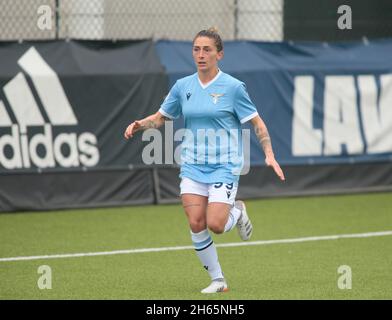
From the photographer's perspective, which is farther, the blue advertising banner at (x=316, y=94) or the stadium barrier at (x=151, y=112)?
the blue advertising banner at (x=316, y=94)

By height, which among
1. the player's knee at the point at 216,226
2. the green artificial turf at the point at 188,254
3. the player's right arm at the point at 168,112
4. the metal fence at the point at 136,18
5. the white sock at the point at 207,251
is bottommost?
the green artificial turf at the point at 188,254

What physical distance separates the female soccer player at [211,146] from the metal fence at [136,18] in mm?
6187

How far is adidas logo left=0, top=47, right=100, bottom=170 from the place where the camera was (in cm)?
1417

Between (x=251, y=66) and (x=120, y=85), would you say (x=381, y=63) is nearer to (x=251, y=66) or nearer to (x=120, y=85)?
(x=251, y=66)

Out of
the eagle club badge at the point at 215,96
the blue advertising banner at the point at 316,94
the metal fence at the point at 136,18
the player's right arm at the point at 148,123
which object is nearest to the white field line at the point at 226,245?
the player's right arm at the point at 148,123

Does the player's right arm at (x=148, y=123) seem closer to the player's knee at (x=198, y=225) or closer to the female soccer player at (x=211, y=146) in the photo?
the female soccer player at (x=211, y=146)

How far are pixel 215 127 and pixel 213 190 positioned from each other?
525mm

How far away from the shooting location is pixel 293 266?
1065 centimetres

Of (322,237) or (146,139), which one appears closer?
(322,237)

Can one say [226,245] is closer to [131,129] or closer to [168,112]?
[168,112]

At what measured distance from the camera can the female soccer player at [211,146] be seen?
9047 mm

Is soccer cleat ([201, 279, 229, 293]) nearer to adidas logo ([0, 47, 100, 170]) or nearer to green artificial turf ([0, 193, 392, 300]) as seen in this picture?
green artificial turf ([0, 193, 392, 300])
